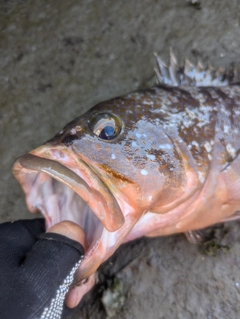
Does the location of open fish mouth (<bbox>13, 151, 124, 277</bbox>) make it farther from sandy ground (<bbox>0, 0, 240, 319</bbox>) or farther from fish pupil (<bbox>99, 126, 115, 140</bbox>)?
sandy ground (<bbox>0, 0, 240, 319</bbox>)

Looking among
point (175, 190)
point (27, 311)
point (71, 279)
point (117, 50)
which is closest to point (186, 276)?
point (175, 190)

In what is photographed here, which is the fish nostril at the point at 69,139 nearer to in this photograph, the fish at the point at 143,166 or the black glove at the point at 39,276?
the fish at the point at 143,166

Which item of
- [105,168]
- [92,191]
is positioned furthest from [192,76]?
[92,191]

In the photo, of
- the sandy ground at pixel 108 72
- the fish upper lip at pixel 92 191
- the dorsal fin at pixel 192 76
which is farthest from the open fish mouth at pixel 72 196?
the dorsal fin at pixel 192 76

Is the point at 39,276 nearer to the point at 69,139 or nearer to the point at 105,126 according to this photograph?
the point at 69,139

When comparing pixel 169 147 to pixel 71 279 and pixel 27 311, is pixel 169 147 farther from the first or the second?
pixel 27 311

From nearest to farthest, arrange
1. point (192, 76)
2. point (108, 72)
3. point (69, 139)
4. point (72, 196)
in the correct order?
point (69, 139) < point (72, 196) < point (192, 76) < point (108, 72)
